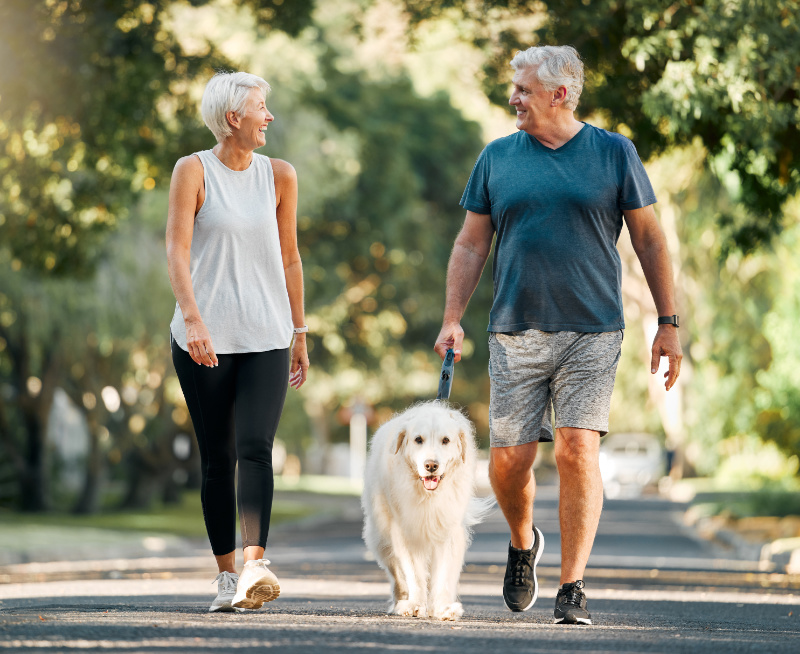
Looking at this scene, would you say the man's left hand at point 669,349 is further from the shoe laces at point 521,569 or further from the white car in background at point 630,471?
the white car in background at point 630,471

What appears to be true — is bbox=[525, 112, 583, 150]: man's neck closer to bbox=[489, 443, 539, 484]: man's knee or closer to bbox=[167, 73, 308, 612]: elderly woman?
bbox=[167, 73, 308, 612]: elderly woman

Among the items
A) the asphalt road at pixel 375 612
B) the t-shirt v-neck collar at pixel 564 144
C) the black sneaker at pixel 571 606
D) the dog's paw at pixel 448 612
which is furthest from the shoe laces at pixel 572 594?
the t-shirt v-neck collar at pixel 564 144

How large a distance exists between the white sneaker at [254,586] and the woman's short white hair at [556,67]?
260 centimetres

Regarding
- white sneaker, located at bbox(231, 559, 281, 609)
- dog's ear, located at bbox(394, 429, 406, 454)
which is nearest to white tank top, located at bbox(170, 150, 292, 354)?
dog's ear, located at bbox(394, 429, 406, 454)

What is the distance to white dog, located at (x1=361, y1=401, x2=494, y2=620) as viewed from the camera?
622 cm

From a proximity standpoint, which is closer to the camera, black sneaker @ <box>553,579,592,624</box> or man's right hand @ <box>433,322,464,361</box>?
black sneaker @ <box>553,579,592,624</box>

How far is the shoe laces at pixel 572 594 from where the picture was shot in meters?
5.96

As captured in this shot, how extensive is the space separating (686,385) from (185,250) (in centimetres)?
3937

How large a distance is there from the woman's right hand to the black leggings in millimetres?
199

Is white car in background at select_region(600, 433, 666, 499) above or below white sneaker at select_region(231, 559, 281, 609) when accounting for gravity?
below

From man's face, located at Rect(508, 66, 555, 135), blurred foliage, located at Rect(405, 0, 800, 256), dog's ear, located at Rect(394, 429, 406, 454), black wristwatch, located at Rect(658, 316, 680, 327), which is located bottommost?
dog's ear, located at Rect(394, 429, 406, 454)

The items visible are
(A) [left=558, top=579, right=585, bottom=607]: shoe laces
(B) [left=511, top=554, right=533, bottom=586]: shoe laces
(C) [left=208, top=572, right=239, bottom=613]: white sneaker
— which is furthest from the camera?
(B) [left=511, top=554, right=533, bottom=586]: shoe laces

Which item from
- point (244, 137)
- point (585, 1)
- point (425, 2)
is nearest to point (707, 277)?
point (425, 2)

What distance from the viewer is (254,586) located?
5.84 meters
